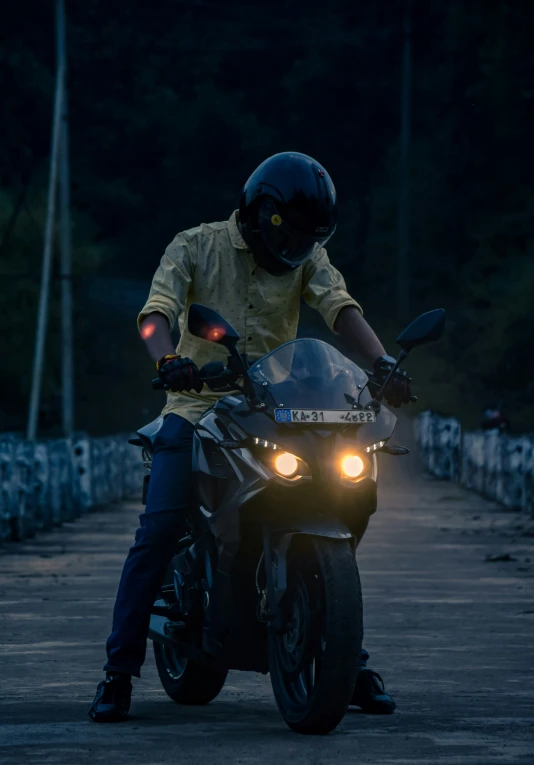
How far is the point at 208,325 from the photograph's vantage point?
7.04 m

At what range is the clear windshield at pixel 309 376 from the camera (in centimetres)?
706

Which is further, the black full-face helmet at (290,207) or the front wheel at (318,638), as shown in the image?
the black full-face helmet at (290,207)

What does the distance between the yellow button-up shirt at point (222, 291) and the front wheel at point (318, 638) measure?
3.30 ft

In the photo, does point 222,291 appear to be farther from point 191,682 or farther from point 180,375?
point 191,682

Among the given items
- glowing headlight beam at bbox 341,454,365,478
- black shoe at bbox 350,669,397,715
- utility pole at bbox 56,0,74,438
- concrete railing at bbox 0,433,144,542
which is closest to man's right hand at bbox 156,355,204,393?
glowing headlight beam at bbox 341,454,365,478

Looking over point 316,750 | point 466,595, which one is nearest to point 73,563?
point 466,595

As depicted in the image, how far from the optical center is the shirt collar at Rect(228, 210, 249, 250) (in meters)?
7.79

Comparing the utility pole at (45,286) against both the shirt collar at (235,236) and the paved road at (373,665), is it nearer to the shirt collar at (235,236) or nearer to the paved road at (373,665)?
the paved road at (373,665)

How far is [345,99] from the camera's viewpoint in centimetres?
7712

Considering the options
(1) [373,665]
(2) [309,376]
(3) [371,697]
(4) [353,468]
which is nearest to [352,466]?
(4) [353,468]

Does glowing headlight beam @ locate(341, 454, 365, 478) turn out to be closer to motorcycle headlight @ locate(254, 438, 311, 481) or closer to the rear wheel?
motorcycle headlight @ locate(254, 438, 311, 481)

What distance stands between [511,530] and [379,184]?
5610 centimetres

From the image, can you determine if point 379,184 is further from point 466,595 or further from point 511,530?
point 466,595

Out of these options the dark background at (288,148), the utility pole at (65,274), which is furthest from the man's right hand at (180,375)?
the dark background at (288,148)
